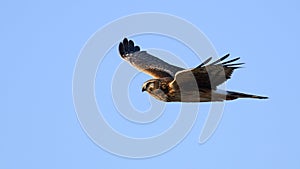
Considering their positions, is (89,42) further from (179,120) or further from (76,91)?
(179,120)

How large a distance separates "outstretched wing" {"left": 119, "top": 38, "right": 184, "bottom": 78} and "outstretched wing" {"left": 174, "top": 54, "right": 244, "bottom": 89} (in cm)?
268

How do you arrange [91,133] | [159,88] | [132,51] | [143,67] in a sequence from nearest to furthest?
1. [159,88]
2. [91,133]
3. [143,67]
4. [132,51]

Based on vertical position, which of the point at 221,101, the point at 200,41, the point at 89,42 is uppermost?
the point at 89,42

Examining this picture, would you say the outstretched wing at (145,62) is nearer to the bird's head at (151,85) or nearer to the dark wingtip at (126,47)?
the dark wingtip at (126,47)

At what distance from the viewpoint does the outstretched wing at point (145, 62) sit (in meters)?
19.3

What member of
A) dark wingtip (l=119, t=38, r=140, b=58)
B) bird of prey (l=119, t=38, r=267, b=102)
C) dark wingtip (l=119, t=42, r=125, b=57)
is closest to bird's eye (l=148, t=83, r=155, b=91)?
bird of prey (l=119, t=38, r=267, b=102)

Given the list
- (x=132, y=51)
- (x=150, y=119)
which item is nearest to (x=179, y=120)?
(x=150, y=119)

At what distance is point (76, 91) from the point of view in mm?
18766

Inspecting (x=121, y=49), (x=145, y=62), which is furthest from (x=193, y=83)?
(x=121, y=49)

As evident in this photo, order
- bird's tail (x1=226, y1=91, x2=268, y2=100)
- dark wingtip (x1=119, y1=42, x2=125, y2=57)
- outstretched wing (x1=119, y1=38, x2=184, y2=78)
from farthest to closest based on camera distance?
1. dark wingtip (x1=119, y1=42, x2=125, y2=57)
2. outstretched wing (x1=119, y1=38, x2=184, y2=78)
3. bird's tail (x1=226, y1=91, x2=268, y2=100)

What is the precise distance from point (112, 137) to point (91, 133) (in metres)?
0.52

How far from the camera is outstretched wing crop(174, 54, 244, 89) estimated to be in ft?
50.0

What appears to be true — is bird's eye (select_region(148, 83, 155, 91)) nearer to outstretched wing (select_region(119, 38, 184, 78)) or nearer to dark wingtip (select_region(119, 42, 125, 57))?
→ outstretched wing (select_region(119, 38, 184, 78))

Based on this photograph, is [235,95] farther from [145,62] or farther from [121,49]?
[121,49]
